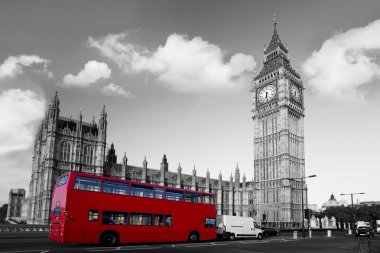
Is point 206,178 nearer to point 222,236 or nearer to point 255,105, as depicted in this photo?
point 255,105

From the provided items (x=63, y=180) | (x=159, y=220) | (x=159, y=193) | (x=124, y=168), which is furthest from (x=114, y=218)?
(x=124, y=168)

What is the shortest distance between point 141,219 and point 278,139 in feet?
212

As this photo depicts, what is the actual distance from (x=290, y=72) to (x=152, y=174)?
44230mm

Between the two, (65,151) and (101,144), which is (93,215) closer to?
(65,151)

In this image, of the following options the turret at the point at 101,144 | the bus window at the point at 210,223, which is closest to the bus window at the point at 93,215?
the bus window at the point at 210,223

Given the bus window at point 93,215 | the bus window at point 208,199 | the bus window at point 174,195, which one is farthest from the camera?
the bus window at point 208,199

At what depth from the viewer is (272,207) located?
81.9 m

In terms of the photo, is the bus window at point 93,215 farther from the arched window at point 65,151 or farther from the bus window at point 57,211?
the arched window at point 65,151

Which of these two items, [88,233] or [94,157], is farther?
[94,157]

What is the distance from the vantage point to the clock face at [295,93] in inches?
3400

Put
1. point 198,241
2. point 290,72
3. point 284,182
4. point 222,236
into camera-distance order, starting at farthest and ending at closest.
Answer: point 290,72, point 284,182, point 222,236, point 198,241

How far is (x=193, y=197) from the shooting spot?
27.9 m

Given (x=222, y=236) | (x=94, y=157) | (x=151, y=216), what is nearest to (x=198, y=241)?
(x=222, y=236)

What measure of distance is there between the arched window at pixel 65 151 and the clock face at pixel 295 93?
54.4 metres
